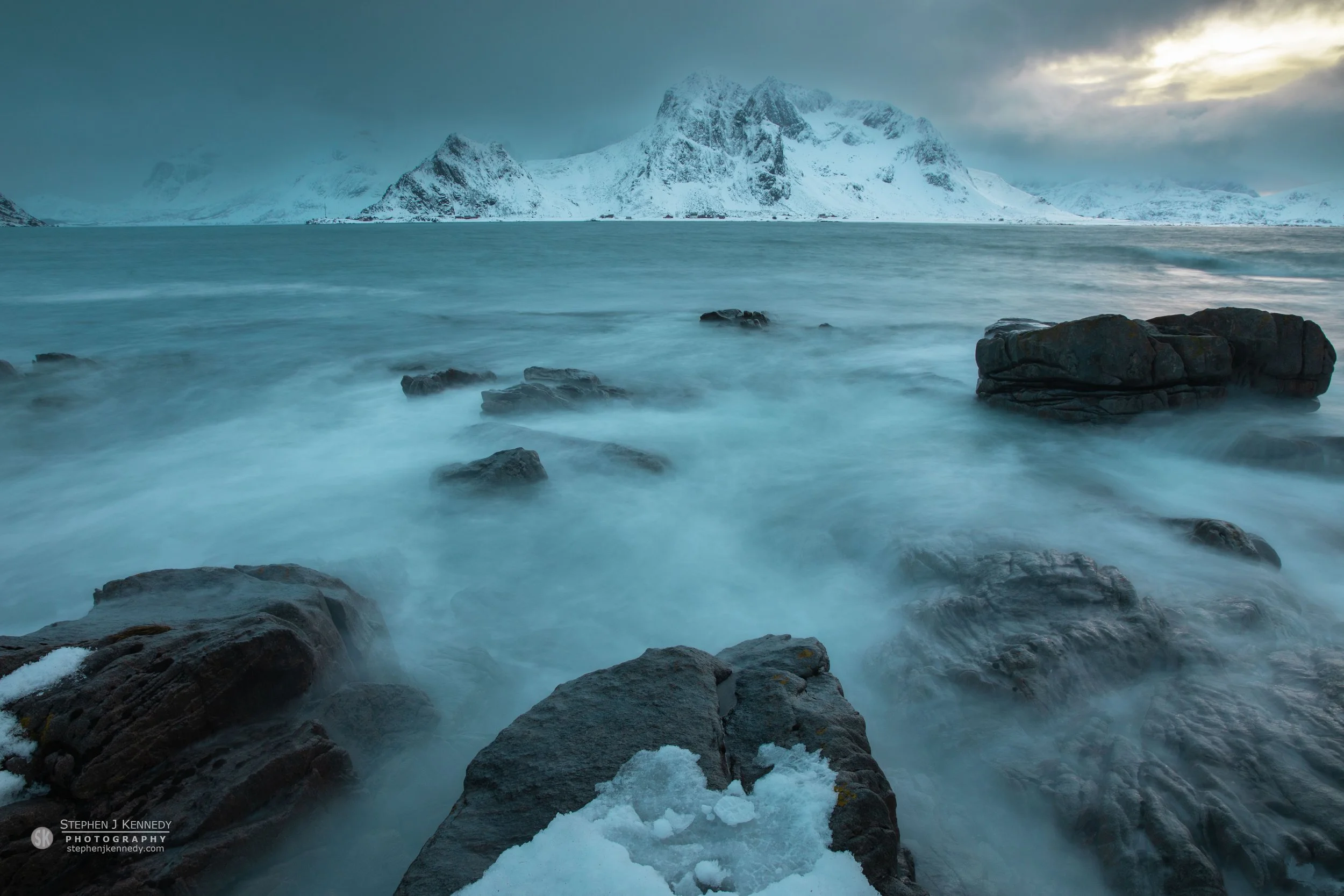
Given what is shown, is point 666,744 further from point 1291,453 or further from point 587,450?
point 1291,453

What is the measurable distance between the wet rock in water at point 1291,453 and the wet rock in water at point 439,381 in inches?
405

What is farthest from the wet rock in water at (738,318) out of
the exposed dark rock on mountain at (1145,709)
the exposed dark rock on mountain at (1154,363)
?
the exposed dark rock on mountain at (1145,709)

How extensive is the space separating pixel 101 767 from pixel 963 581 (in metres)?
5.04

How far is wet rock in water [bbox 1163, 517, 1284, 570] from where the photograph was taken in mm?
5078

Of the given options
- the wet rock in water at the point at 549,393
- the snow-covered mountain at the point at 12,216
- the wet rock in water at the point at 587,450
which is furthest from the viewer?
the snow-covered mountain at the point at 12,216

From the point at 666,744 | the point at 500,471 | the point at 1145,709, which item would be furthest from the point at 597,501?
the point at 1145,709

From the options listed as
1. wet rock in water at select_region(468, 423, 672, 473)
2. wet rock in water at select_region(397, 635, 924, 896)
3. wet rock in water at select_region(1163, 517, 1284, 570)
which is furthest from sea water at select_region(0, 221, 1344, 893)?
wet rock in water at select_region(397, 635, 924, 896)

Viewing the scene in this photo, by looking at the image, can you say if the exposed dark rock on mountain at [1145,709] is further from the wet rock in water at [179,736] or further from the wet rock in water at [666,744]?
the wet rock in water at [179,736]

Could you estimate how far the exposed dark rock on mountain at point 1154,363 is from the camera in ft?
27.5

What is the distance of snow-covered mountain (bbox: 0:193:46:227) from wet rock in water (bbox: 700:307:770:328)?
20567cm

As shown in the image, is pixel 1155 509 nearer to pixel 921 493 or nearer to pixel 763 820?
pixel 921 493

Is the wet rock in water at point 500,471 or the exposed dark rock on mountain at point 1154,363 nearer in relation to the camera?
the wet rock in water at point 500,471

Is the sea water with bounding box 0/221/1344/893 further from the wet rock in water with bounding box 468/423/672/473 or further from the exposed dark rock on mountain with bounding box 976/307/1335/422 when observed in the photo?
the exposed dark rock on mountain with bounding box 976/307/1335/422

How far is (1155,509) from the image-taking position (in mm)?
6254
